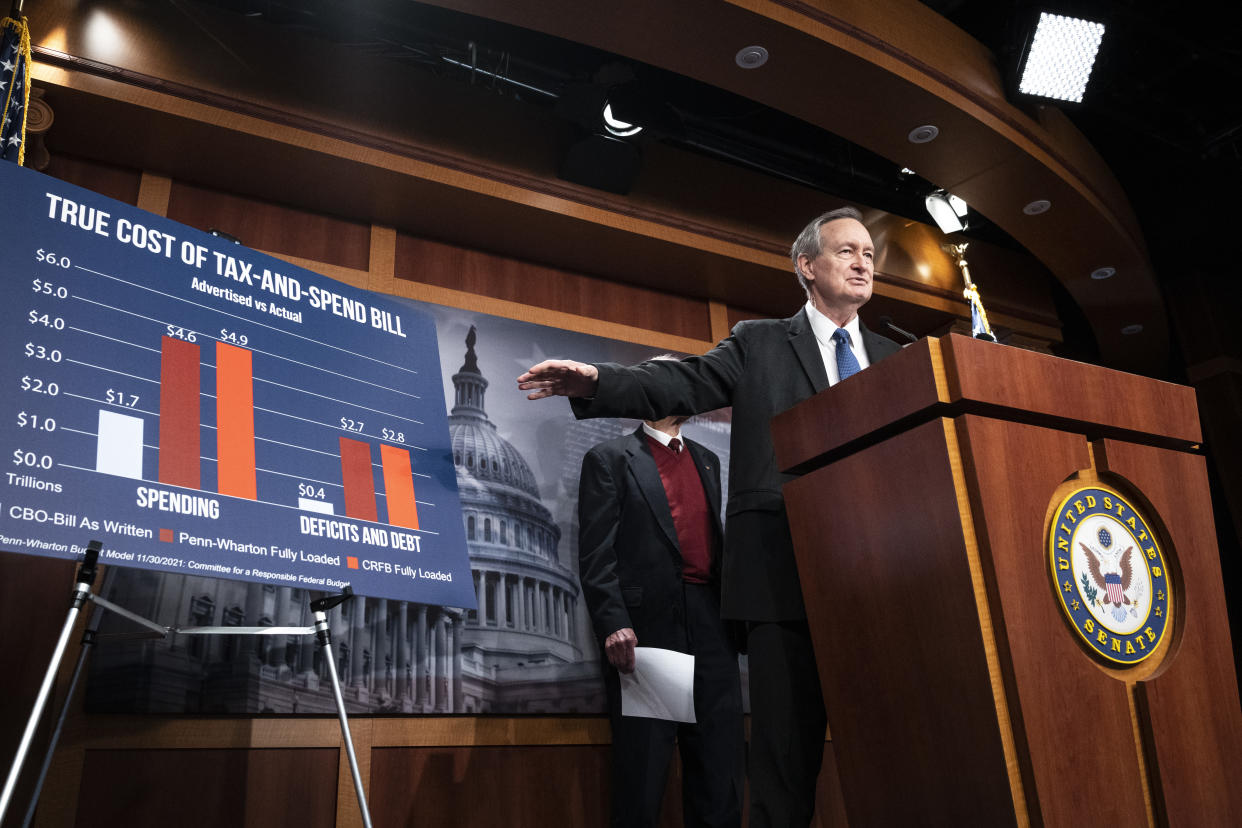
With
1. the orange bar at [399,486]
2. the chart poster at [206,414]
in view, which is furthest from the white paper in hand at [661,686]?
the orange bar at [399,486]

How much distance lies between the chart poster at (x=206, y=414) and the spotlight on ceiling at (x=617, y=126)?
155 cm

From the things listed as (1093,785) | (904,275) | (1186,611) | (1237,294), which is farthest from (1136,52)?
(1093,785)

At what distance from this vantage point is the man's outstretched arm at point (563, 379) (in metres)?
1.61

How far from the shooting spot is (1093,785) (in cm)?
110

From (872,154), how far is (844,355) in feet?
8.91

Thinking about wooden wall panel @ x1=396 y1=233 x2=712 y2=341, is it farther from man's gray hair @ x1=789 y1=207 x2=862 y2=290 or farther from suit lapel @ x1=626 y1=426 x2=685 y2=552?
man's gray hair @ x1=789 y1=207 x2=862 y2=290

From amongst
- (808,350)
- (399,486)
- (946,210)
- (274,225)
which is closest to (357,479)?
(399,486)

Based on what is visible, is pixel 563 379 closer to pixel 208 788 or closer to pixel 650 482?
pixel 650 482

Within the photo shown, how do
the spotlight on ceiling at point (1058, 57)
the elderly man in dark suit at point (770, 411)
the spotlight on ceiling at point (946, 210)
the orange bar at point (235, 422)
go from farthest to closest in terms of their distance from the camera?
the spotlight on ceiling at point (946, 210)
the spotlight on ceiling at point (1058, 57)
the orange bar at point (235, 422)
the elderly man in dark suit at point (770, 411)

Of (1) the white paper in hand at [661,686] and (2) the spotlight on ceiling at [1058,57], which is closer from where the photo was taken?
(1) the white paper in hand at [661,686]

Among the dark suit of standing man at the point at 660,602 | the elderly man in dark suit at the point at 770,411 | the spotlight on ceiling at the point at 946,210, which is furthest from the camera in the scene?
the spotlight on ceiling at the point at 946,210

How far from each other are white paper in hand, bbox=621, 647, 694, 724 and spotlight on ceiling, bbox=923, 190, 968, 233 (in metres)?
2.43

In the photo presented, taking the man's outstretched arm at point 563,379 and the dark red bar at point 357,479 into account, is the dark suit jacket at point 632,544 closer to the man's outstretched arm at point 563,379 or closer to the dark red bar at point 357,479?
the dark red bar at point 357,479

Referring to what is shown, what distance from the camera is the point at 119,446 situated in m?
1.58
